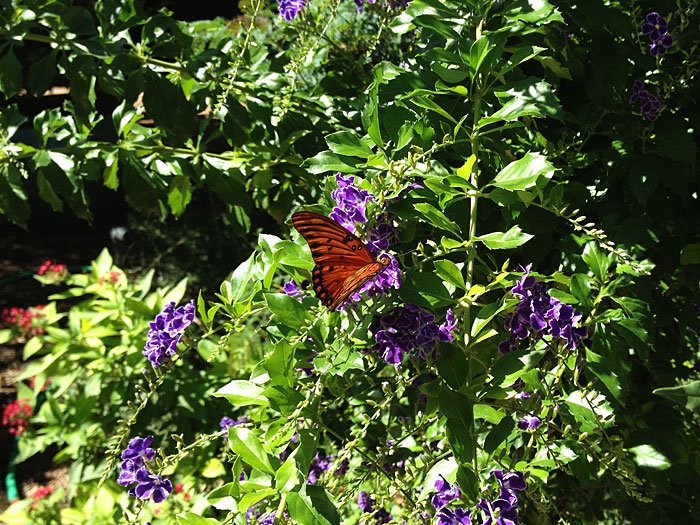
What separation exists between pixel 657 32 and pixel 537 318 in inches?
29.3

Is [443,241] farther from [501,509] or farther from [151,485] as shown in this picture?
[151,485]

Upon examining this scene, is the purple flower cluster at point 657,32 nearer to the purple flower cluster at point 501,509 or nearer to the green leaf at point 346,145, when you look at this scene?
the green leaf at point 346,145

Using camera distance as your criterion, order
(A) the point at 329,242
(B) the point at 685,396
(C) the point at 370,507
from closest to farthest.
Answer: (B) the point at 685,396
(A) the point at 329,242
(C) the point at 370,507

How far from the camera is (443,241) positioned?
0.95 m

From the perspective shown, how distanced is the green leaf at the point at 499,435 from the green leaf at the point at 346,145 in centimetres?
49

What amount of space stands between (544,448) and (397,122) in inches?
25.5

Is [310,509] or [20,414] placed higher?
[310,509]

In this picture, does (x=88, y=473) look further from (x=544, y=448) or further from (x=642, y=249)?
(x=642, y=249)

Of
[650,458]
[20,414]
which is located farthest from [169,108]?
[20,414]

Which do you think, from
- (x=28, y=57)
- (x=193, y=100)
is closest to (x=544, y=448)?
(x=193, y=100)

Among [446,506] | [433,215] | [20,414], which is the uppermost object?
[433,215]

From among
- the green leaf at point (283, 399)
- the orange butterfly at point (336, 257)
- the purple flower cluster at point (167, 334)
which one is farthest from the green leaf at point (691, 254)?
the purple flower cluster at point (167, 334)

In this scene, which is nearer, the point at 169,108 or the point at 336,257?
the point at 336,257

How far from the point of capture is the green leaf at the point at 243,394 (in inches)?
38.6
